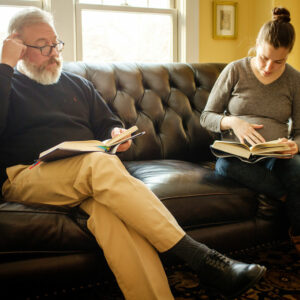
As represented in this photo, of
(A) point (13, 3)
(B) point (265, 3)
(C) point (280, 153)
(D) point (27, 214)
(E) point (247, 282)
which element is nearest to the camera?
(E) point (247, 282)


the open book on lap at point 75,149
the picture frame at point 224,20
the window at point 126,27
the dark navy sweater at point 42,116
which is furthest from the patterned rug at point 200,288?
the picture frame at point 224,20

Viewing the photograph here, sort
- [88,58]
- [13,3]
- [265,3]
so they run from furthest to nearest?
[265,3] → [88,58] → [13,3]

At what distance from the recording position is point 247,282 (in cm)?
112

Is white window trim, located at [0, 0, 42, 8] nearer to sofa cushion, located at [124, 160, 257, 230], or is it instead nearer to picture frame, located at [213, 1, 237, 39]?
picture frame, located at [213, 1, 237, 39]

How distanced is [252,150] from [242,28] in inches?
90.7

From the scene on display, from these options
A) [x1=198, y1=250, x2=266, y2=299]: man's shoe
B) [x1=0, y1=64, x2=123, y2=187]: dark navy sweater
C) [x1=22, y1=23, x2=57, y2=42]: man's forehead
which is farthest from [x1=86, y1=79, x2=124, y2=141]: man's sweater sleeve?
[x1=198, y1=250, x2=266, y2=299]: man's shoe

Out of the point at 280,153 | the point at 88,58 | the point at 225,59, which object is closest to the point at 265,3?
the point at 225,59

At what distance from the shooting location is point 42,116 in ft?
5.37

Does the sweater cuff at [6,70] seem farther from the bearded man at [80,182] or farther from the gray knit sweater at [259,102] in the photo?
the gray knit sweater at [259,102]

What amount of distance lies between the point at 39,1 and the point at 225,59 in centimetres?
175

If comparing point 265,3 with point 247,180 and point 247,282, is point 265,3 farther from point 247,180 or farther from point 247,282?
point 247,282

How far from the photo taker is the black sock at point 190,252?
1.19m

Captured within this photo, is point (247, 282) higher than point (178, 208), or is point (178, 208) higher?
point (178, 208)

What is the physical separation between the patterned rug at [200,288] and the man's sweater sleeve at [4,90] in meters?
0.75
